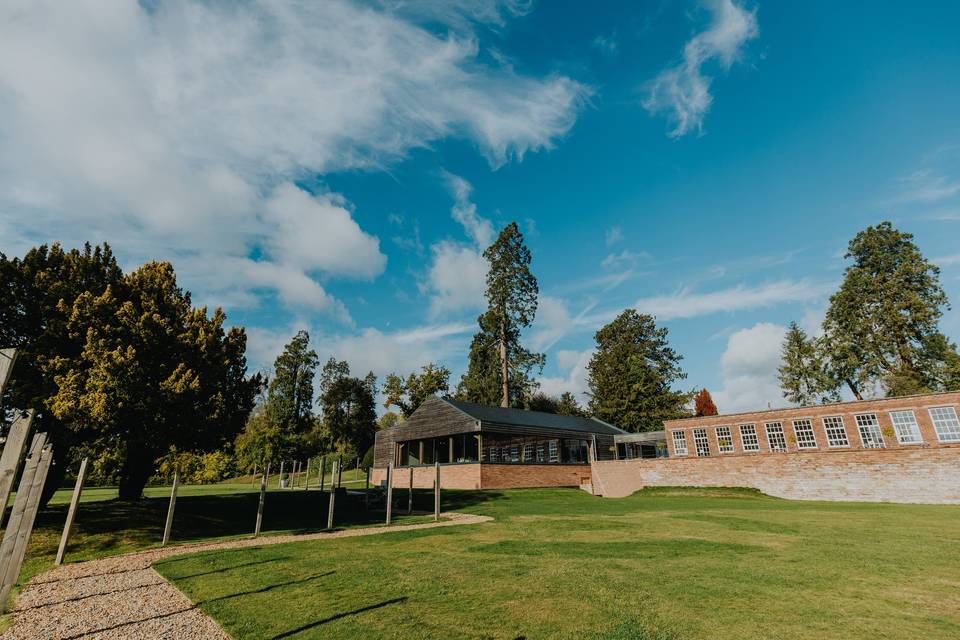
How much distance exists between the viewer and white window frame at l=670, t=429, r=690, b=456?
33781 mm

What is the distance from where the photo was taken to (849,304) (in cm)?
4056

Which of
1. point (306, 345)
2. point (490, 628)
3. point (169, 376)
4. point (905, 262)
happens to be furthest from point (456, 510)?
point (905, 262)

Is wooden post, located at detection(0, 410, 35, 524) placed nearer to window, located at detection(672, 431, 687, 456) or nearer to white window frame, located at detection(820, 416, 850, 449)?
white window frame, located at detection(820, 416, 850, 449)

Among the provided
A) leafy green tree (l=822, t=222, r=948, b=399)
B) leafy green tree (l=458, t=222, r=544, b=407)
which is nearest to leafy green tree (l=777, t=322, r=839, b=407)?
leafy green tree (l=822, t=222, r=948, b=399)

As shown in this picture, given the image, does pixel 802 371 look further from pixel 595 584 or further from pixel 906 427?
pixel 595 584

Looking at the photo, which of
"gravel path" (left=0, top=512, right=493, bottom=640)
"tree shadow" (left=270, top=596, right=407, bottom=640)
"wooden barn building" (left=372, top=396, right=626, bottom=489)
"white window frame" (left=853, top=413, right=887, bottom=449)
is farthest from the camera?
"wooden barn building" (left=372, top=396, right=626, bottom=489)

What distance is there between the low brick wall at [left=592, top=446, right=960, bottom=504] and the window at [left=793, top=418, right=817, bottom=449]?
461 cm

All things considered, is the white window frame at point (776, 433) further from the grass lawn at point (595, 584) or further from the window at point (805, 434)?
the grass lawn at point (595, 584)

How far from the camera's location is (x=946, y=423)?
24297 millimetres

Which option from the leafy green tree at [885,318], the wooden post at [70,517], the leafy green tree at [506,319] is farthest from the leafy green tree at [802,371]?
the wooden post at [70,517]

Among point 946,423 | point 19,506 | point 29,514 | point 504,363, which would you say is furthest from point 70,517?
point 946,423

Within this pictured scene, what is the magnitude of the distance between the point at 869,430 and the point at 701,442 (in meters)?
9.85

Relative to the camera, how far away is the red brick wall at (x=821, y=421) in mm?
24816

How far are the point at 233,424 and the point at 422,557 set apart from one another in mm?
11137
